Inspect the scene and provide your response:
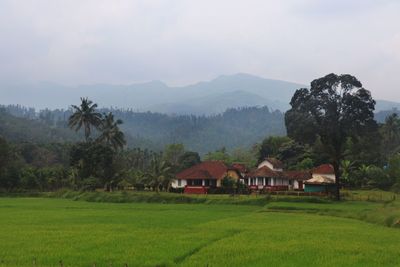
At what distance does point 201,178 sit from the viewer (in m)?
64.3

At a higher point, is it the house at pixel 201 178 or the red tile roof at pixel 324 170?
the red tile roof at pixel 324 170

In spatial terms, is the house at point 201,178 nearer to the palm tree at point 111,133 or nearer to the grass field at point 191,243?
the palm tree at point 111,133

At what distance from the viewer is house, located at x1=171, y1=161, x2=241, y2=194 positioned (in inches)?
2530

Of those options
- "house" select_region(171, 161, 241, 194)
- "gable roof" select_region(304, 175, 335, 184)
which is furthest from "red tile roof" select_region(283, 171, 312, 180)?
"house" select_region(171, 161, 241, 194)

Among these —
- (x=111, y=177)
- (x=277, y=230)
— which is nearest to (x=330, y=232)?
(x=277, y=230)

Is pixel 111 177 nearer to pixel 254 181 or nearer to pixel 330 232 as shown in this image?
pixel 254 181

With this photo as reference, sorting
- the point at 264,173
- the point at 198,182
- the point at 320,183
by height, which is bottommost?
the point at 320,183

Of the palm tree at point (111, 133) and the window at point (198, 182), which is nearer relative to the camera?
the window at point (198, 182)

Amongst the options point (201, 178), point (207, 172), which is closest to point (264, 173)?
point (207, 172)

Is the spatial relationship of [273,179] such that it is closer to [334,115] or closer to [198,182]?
[198,182]

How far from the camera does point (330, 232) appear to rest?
2483 cm

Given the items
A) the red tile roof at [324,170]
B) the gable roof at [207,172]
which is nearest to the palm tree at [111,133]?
the gable roof at [207,172]

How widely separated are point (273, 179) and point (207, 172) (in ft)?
30.6

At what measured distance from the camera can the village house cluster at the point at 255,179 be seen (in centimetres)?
6462
